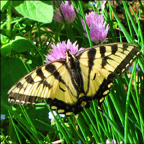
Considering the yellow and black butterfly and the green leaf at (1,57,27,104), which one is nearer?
the yellow and black butterfly

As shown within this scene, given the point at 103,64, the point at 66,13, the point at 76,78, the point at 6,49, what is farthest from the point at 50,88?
the point at 6,49

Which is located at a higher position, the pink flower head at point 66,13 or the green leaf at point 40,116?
the pink flower head at point 66,13

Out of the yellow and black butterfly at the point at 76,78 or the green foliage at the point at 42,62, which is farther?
the green foliage at the point at 42,62

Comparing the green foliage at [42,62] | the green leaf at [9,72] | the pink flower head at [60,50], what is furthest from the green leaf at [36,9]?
the green leaf at [9,72]

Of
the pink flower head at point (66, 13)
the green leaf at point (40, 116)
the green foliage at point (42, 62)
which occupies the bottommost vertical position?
the green leaf at point (40, 116)

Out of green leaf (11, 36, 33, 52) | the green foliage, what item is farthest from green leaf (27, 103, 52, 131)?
green leaf (11, 36, 33, 52)

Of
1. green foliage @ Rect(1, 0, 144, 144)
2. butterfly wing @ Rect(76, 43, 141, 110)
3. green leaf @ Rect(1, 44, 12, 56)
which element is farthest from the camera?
green leaf @ Rect(1, 44, 12, 56)

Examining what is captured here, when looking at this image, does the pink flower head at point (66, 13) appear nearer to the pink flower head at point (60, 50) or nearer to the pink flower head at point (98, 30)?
the pink flower head at point (98, 30)

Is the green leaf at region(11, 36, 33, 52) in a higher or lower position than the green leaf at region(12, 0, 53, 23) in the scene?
lower

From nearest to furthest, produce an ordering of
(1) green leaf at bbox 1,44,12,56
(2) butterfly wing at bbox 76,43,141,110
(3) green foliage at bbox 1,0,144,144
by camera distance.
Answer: (2) butterfly wing at bbox 76,43,141,110, (3) green foliage at bbox 1,0,144,144, (1) green leaf at bbox 1,44,12,56

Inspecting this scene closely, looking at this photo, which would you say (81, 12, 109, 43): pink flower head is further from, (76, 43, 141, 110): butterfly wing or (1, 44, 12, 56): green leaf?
(1, 44, 12, 56): green leaf
